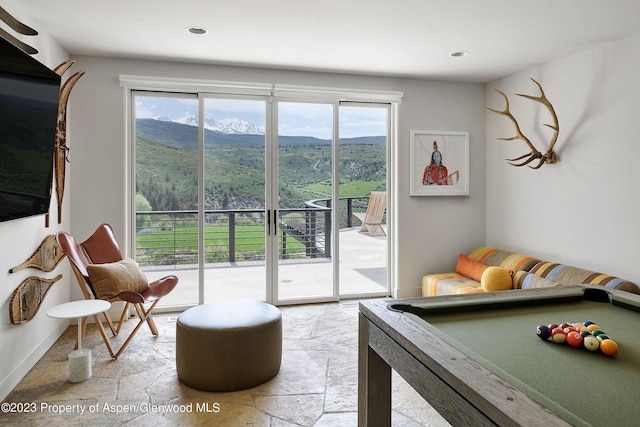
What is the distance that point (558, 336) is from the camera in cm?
161

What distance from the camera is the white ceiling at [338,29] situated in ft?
9.64

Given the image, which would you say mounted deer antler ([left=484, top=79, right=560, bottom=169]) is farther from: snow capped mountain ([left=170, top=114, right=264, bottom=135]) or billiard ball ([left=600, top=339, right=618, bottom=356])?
billiard ball ([left=600, top=339, right=618, bottom=356])

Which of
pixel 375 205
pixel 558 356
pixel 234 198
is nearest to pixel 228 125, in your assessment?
pixel 234 198

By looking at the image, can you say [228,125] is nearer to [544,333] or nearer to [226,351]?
[226,351]

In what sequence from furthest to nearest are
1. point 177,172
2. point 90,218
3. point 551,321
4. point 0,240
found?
1. point 177,172
2. point 90,218
3. point 0,240
4. point 551,321

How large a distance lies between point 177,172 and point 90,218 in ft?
2.99

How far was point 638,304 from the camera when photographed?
2047 millimetres

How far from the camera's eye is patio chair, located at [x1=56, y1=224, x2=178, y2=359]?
3.27 m

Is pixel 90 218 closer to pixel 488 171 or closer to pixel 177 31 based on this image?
pixel 177 31

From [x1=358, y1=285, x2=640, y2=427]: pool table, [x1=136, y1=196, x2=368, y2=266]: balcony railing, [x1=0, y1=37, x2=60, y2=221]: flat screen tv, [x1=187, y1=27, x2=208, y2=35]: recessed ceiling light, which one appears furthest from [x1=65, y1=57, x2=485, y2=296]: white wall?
[x1=358, y1=285, x2=640, y2=427]: pool table

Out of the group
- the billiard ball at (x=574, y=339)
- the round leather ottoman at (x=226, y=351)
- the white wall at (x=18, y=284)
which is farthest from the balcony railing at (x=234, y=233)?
the billiard ball at (x=574, y=339)

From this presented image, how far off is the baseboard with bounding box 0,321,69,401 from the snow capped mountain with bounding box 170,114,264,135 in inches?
88.1

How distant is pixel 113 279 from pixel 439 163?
3.56 meters

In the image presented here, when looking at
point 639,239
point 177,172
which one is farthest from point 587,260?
point 177,172
